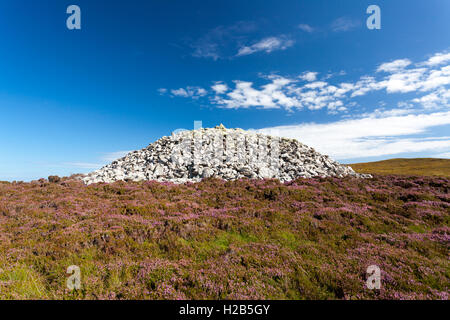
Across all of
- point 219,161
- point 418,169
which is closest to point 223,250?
point 219,161

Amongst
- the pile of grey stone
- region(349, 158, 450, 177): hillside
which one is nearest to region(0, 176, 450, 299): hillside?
the pile of grey stone

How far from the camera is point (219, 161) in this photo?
83.2 ft

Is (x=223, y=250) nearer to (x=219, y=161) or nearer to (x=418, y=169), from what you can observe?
(x=219, y=161)

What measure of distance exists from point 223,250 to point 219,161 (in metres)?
18.8

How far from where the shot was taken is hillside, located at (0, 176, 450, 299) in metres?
4.70

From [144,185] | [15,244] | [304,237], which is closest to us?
[15,244]

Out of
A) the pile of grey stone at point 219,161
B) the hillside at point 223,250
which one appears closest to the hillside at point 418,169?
the pile of grey stone at point 219,161

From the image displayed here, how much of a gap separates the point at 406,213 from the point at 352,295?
10.2 m

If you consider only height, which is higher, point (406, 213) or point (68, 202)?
point (68, 202)

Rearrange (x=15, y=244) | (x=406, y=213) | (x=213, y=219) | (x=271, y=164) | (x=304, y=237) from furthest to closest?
(x=271, y=164), (x=406, y=213), (x=213, y=219), (x=304, y=237), (x=15, y=244)

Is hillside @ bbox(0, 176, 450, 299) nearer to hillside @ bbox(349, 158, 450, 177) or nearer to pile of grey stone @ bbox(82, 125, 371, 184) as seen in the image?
pile of grey stone @ bbox(82, 125, 371, 184)
